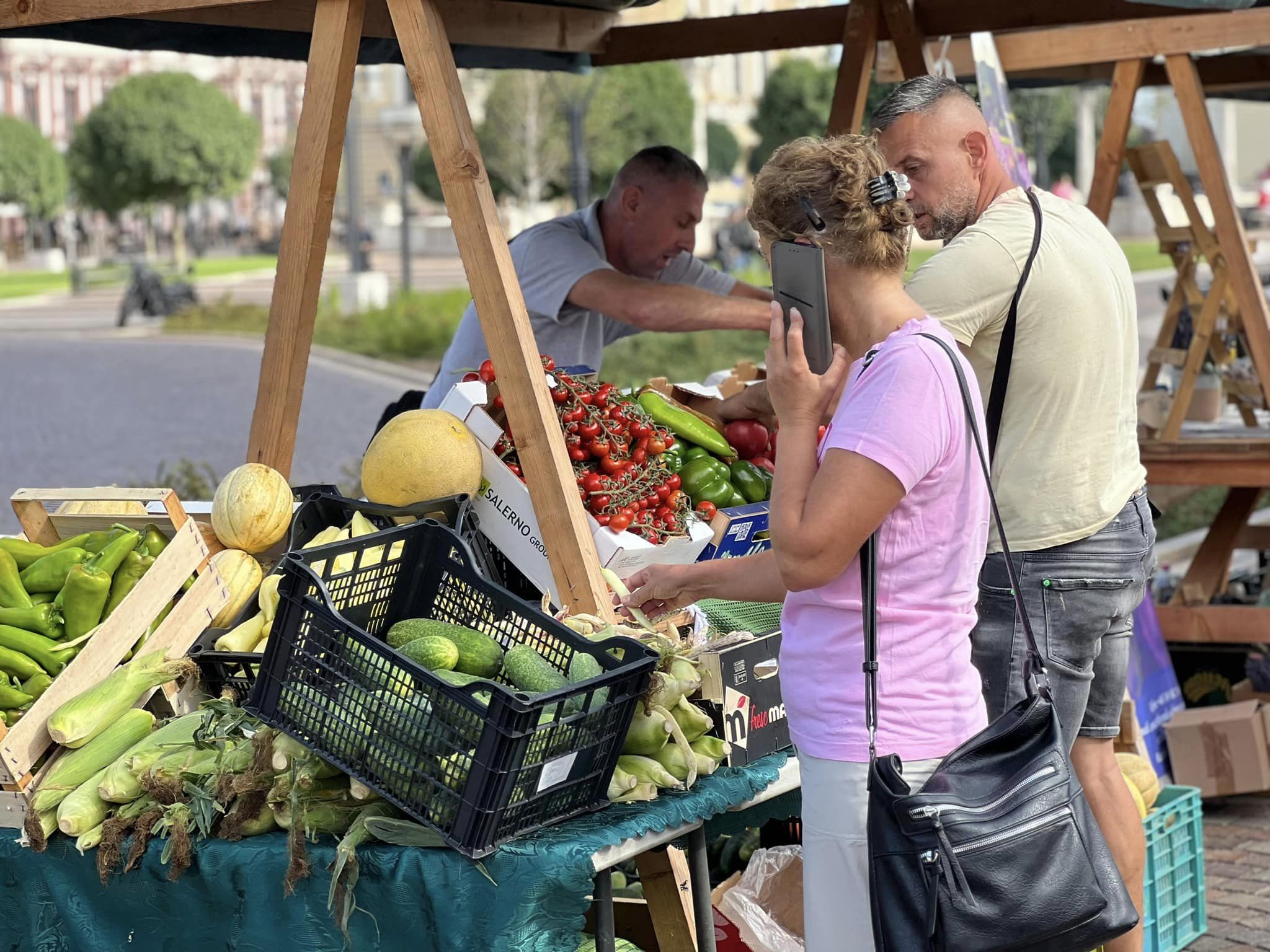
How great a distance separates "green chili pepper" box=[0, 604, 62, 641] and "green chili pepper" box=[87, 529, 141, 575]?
0.15 metres

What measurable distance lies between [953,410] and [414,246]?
176ft

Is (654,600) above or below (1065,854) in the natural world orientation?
above

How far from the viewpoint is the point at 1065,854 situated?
2277 millimetres

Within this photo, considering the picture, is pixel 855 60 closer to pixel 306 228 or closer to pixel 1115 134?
pixel 1115 134

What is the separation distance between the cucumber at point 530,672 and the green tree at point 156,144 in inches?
1435

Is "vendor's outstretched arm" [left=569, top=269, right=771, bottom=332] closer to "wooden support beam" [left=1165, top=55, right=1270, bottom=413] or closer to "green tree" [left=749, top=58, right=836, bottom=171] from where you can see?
"wooden support beam" [left=1165, top=55, right=1270, bottom=413]

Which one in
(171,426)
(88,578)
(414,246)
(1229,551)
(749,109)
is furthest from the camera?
(749,109)

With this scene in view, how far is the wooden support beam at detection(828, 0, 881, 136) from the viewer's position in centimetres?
536

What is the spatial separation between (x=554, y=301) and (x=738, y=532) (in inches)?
48.5

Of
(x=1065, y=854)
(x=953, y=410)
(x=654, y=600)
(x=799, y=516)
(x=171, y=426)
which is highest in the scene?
(x=953, y=410)

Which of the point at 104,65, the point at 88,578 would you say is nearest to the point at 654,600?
the point at 88,578

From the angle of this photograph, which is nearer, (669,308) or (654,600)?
(654,600)

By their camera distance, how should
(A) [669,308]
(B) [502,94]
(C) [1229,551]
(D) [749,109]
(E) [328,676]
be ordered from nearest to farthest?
(E) [328,676] < (A) [669,308] < (C) [1229,551] < (B) [502,94] < (D) [749,109]

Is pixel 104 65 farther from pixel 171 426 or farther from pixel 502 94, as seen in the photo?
pixel 171 426
